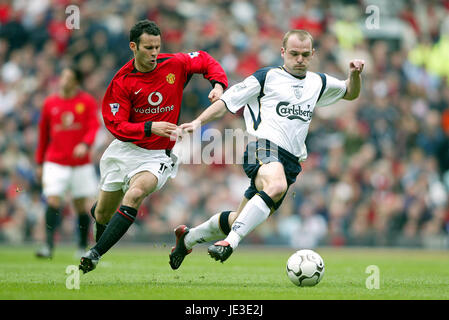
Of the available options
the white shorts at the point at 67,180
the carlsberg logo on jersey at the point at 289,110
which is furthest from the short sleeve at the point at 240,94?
the white shorts at the point at 67,180

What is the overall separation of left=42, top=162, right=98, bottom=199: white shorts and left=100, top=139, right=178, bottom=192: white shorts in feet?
12.0

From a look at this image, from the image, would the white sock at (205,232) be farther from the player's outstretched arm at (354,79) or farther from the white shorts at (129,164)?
the player's outstretched arm at (354,79)

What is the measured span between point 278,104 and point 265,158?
23.3 inches

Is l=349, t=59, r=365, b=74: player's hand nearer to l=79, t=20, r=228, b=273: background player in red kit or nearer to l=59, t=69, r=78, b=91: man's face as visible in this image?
l=79, t=20, r=228, b=273: background player in red kit

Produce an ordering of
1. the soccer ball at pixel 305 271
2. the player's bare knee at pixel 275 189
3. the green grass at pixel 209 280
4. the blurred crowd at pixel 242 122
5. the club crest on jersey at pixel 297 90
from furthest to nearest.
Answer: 1. the blurred crowd at pixel 242 122
2. the club crest on jersey at pixel 297 90
3. the player's bare knee at pixel 275 189
4. the soccer ball at pixel 305 271
5. the green grass at pixel 209 280

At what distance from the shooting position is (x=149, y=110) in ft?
27.9

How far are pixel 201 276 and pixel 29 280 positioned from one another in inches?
72.7

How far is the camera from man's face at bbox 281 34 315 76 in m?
8.27

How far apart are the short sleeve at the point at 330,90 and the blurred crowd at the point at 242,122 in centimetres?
738

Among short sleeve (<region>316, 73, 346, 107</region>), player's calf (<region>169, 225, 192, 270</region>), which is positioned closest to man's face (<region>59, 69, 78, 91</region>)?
player's calf (<region>169, 225, 192, 270</region>)

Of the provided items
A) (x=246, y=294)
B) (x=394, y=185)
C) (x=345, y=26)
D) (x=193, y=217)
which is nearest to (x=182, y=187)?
(x=193, y=217)

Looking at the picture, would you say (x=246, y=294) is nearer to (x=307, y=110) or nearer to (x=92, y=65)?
(x=307, y=110)

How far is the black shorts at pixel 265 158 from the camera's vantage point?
822 cm

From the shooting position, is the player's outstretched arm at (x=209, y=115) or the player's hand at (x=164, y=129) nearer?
the player's outstretched arm at (x=209, y=115)
